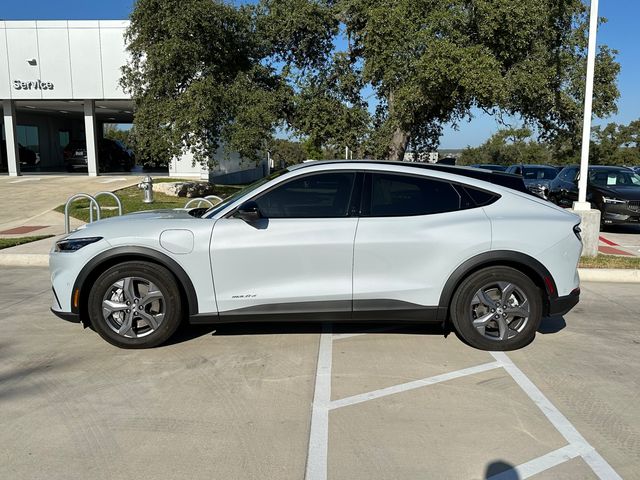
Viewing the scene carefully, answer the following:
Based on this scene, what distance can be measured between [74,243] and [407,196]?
3014 millimetres

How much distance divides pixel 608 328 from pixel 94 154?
24.7m

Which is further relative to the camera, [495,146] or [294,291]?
[495,146]

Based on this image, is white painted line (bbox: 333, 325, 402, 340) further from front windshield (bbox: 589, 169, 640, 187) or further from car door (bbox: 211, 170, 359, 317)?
front windshield (bbox: 589, 169, 640, 187)

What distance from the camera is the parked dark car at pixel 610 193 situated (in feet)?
41.0

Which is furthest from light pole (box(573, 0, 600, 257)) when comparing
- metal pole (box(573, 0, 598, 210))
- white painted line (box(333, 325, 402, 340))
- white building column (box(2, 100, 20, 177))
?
white building column (box(2, 100, 20, 177))

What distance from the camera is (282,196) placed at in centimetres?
480

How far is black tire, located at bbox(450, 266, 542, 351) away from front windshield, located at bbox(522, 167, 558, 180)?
53.4 feet

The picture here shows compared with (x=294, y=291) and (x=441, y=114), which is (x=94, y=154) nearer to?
(x=441, y=114)

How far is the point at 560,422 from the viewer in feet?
11.9

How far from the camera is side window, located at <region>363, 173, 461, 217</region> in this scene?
4.77m

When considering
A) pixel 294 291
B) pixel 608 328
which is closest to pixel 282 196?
pixel 294 291

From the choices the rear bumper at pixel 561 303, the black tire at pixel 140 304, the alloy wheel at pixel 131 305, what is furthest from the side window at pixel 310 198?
the rear bumper at pixel 561 303

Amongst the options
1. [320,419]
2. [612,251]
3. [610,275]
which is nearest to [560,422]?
[320,419]

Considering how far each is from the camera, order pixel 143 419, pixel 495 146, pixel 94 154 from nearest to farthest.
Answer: pixel 143 419
pixel 94 154
pixel 495 146
